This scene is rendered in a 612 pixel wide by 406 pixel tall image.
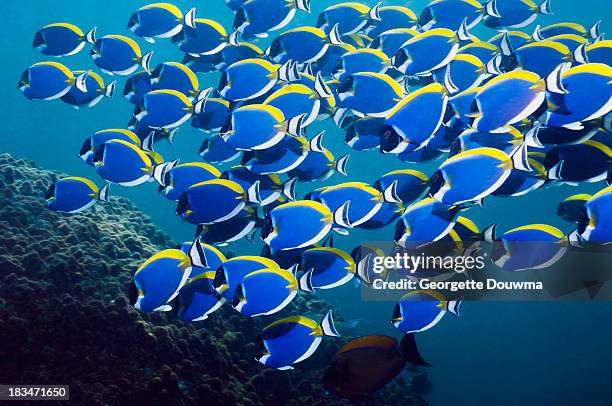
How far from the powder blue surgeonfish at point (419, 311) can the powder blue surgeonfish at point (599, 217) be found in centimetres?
108

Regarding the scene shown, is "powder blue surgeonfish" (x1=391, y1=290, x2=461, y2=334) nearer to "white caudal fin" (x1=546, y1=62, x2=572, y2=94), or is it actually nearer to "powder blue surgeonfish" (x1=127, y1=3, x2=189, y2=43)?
"white caudal fin" (x1=546, y1=62, x2=572, y2=94)

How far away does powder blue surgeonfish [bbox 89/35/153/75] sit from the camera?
4309 millimetres

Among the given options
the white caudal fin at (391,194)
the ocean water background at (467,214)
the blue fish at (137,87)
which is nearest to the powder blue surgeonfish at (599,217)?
the white caudal fin at (391,194)

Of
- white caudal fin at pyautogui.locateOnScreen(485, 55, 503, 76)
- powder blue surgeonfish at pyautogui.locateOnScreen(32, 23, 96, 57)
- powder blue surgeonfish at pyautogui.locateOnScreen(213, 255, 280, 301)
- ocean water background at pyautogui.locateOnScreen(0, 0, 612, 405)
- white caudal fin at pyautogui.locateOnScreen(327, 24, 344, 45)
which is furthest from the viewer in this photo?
ocean water background at pyautogui.locateOnScreen(0, 0, 612, 405)

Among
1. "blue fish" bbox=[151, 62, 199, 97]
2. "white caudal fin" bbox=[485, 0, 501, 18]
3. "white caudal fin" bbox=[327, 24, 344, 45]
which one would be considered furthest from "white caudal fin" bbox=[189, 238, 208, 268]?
"white caudal fin" bbox=[485, 0, 501, 18]

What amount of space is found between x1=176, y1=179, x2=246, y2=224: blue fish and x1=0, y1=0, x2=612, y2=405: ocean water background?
430 cm

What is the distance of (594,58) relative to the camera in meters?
3.51

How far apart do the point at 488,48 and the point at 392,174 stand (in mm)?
1779

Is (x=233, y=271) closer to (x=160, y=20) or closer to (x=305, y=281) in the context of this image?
(x=305, y=281)

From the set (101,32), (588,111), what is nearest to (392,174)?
(588,111)

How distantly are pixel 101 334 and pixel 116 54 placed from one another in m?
2.89

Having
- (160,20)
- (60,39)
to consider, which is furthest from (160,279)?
(60,39)

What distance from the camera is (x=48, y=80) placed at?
4.18 metres

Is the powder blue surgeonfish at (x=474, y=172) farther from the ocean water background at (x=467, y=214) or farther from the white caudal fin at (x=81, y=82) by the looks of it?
the ocean water background at (x=467, y=214)
